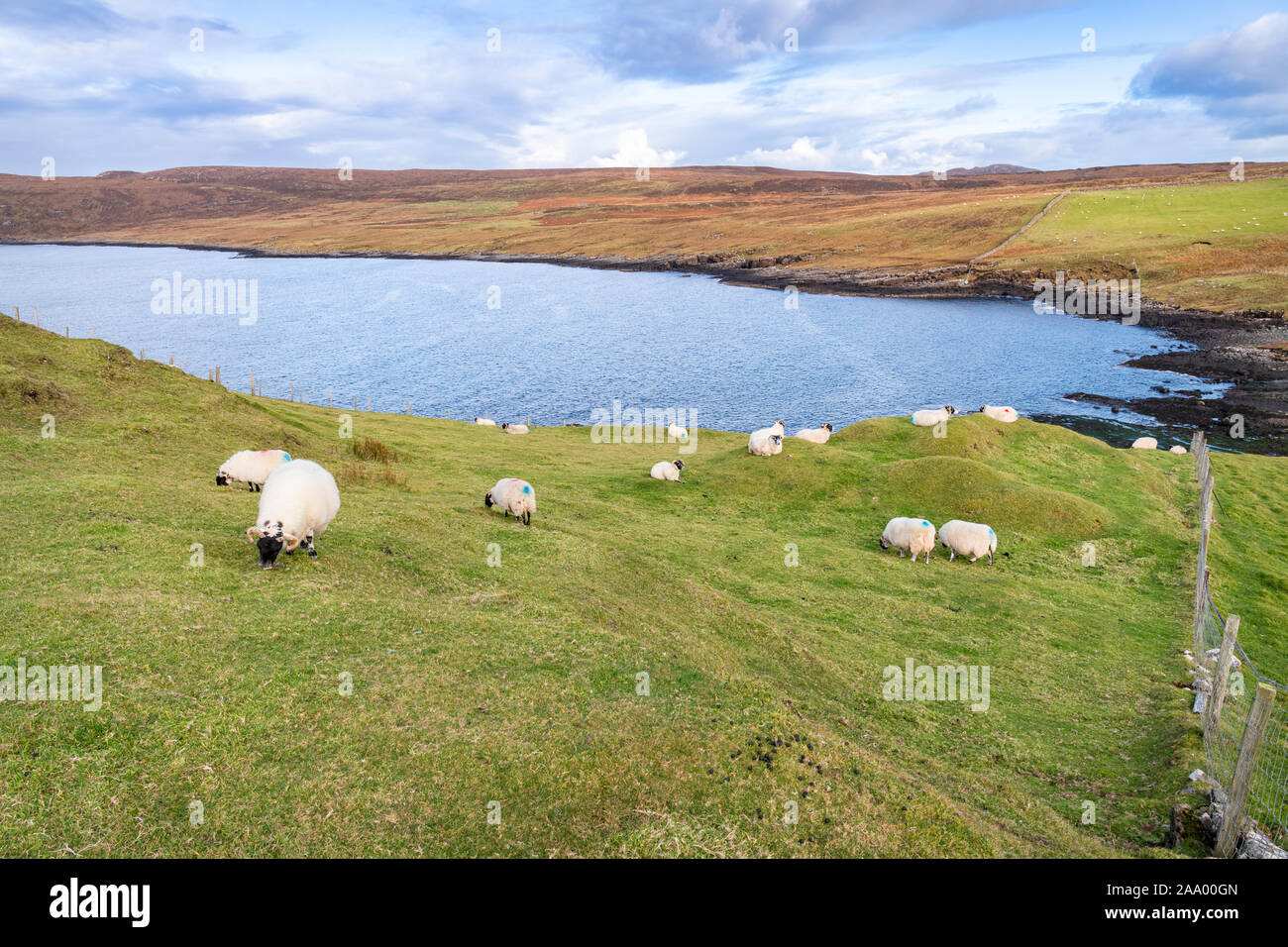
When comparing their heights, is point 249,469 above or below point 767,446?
below

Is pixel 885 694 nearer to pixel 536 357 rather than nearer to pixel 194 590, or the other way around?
pixel 194 590

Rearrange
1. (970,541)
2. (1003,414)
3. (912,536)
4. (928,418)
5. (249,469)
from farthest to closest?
(1003,414)
(928,418)
(912,536)
(970,541)
(249,469)

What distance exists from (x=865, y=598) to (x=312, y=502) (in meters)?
18.6

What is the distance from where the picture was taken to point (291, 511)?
19.7 m

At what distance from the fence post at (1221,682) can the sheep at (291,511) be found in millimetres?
22844

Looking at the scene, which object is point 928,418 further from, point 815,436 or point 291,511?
point 291,511

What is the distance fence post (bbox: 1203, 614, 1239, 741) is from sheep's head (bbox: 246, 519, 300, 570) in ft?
75.8

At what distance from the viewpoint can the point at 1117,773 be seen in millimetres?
16422

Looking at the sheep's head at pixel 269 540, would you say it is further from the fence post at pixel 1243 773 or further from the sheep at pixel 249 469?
the fence post at pixel 1243 773

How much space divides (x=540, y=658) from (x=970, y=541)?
71.0 ft

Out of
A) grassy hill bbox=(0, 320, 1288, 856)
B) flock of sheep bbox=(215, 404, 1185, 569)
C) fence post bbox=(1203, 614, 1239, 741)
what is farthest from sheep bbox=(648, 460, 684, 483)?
fence post bbox=(1203, 614, 1239, 741)

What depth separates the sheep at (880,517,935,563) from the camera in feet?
101

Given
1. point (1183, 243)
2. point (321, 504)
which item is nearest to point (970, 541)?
point (321, 504)

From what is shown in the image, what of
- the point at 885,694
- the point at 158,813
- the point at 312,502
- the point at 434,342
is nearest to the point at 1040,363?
the point at 434,342
